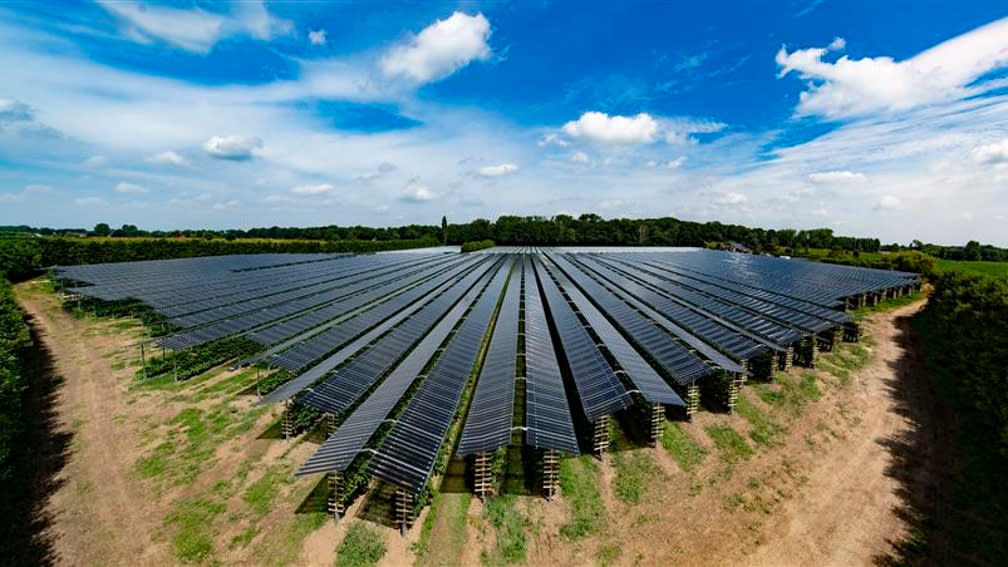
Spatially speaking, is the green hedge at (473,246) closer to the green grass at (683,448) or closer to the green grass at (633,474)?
the green grass at (683,448)

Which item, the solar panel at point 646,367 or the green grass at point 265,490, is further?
the solar panel at point 646,367

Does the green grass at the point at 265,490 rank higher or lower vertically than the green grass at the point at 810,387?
lower

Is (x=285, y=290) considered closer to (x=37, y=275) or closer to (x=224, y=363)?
(x=224, y=363)

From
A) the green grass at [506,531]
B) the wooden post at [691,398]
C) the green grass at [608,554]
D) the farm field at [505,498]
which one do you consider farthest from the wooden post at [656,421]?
the green grass at [506,531]

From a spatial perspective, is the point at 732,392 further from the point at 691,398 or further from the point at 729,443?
the point at 729,443

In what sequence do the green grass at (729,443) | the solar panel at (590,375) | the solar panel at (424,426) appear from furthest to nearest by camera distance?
1. the green grass at (729,443)
2. the solar panel at (590,375)
3. the solar panel at (424,426)

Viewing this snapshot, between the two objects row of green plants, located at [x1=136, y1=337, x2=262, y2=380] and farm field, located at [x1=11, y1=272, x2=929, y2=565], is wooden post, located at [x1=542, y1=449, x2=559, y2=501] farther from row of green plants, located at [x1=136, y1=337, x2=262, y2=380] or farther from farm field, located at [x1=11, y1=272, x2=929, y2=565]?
row of green plants, located at [x1=136, y1=337, x2=262, y2=380]

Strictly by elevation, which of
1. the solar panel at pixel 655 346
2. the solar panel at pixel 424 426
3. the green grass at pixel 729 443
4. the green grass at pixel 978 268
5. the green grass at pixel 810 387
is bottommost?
the green grass at pixel 729 443

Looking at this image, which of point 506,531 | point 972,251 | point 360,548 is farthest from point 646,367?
point 972,251
